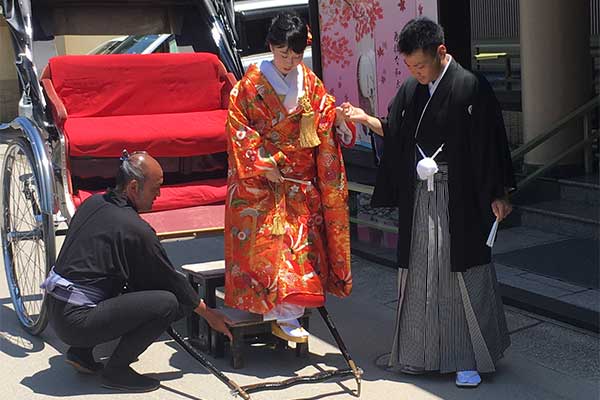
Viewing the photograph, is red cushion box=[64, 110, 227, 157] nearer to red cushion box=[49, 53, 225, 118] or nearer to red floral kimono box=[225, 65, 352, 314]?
red cushion box=[49, 53, 225, 118]

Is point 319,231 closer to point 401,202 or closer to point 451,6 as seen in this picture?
point 401,202

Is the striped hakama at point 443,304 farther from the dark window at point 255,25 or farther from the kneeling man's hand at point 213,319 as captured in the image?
the dark window at point 255,25

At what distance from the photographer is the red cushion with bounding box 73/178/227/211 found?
5254 millimetres

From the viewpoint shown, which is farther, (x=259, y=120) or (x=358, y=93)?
(x=358, y=93)

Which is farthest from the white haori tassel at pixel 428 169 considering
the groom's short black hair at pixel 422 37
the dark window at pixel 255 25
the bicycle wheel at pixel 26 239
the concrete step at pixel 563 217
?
the dark window at pixel 255 25

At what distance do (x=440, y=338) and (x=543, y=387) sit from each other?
1.61 feet

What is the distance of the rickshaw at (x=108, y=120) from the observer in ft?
16.6

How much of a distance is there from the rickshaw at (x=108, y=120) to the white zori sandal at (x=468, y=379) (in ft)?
2.19

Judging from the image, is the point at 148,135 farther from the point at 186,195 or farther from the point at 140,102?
the point at 140,102

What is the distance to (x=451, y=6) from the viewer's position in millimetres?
5512

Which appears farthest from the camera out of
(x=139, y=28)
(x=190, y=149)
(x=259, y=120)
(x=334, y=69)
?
(x=334, y=69)

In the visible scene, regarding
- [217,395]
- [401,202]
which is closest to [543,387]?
[401,202]

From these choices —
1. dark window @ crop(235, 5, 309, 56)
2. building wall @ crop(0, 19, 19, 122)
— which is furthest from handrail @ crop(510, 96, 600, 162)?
building wall @ crop(0, 19, 19, 122)

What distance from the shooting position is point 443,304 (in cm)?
410
